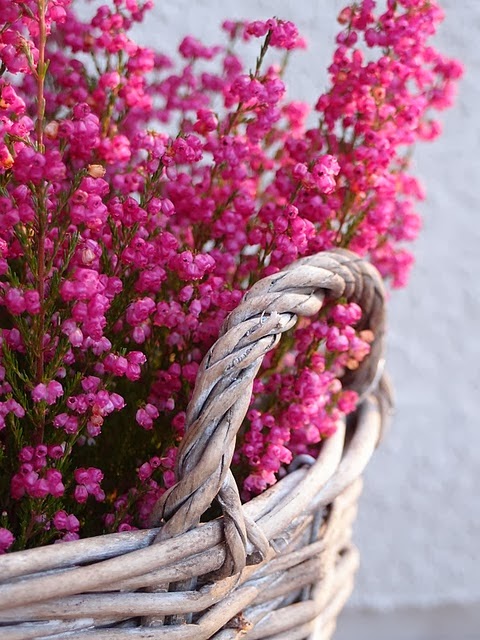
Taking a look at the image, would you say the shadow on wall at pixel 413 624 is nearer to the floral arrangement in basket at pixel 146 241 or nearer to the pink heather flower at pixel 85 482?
the floral arrangement in basket at pixel 146 241

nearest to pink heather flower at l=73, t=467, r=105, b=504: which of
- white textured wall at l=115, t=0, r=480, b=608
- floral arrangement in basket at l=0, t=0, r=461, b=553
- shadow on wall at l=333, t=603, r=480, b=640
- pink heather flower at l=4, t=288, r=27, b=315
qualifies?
floral arrangement in basket at l=0, t=0, r=461, b=553

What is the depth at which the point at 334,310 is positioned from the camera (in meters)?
0.58

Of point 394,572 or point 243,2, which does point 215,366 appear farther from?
point 394,572

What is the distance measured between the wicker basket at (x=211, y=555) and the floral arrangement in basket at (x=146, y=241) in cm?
4

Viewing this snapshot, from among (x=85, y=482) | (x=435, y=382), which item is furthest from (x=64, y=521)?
(x=435, y=382)

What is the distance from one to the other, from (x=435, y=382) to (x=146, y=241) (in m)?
0.69

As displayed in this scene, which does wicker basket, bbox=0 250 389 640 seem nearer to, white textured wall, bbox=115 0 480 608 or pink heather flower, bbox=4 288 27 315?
pink heather flower, bbox=4 288 27 315

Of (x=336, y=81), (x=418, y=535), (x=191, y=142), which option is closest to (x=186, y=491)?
(x=191, y=142)

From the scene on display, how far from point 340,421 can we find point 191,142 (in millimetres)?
276

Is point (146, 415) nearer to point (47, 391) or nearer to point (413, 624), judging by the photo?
point (47, 391)

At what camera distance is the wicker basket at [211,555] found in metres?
0.41

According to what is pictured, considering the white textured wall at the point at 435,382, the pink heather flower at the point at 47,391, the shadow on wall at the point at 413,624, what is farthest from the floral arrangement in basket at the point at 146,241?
the shadow on wall at the point at 413,624

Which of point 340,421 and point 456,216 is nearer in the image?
point 340,421

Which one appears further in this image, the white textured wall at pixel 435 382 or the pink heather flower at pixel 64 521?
the white textured wall at pixel 435 382
